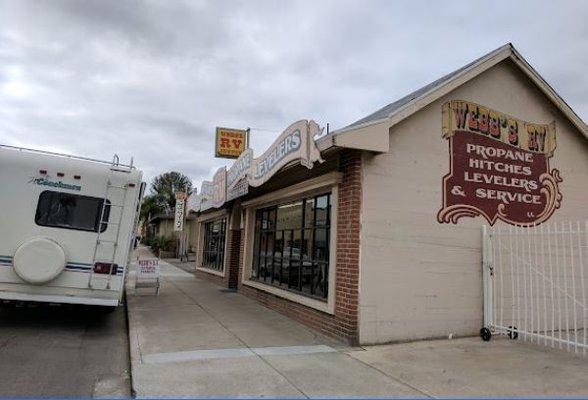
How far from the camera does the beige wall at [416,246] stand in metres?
7.84

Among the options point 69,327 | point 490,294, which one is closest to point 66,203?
point 69,327

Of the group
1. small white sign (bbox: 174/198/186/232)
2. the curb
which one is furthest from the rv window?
small white sign (bbox: 174/198/186/232)

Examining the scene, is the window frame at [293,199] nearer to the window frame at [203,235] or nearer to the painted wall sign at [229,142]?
the window frame at [203,235]

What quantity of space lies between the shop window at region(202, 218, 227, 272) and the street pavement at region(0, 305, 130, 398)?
655 cm

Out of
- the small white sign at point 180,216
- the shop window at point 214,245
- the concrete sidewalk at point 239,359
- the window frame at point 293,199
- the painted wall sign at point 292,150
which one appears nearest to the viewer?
the concrete sidewalk at point 239,359

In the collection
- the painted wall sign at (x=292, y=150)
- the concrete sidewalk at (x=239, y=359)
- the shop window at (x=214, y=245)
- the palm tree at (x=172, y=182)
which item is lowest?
the concrete sidewalk at (x=239, y=359)

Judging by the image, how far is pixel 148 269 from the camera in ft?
43.9

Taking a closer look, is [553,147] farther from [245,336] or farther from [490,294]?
[245,336]

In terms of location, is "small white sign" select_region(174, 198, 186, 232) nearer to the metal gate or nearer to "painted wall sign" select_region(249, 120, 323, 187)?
"painted wall sign" select_region(249, 120, 323, 187)

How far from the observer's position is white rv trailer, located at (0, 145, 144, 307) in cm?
819

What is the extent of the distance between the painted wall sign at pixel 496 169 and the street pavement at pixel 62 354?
18.8ft

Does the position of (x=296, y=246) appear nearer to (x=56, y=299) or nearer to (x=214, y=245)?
(x=56, y=299)

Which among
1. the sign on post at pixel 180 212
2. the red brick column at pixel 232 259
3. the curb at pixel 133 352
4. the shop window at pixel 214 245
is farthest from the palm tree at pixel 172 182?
the curb at pixel 133 352

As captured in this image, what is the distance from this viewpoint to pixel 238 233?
1544 cm
